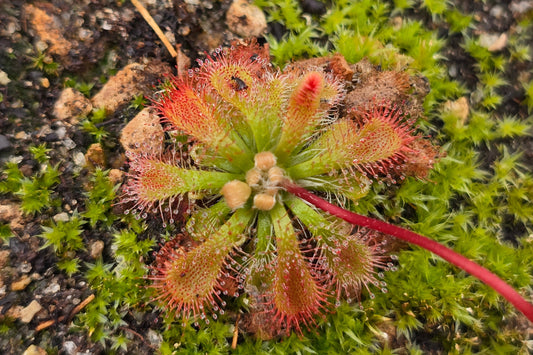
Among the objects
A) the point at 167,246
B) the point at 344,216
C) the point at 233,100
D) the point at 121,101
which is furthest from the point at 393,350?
the point at 121,101

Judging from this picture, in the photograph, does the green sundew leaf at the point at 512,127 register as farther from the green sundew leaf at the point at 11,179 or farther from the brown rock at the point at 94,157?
the green sundew leaf at the point at 11,179

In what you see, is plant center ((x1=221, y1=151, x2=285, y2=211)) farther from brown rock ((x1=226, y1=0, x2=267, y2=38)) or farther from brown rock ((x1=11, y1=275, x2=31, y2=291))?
brown rock ((x1=11, y1=275, x2=31, y2=291))

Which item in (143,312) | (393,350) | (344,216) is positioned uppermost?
(344,216)

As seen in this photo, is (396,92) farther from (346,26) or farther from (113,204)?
(113,204)

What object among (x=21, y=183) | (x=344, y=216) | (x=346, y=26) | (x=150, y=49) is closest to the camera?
(x=344, y=216)

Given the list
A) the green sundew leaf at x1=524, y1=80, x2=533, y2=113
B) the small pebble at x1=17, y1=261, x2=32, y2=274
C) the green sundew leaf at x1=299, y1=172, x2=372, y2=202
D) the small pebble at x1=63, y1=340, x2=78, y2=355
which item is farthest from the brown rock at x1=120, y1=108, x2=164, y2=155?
the green sundew leaf at x1=524, y1=80, x2=533, y2=113

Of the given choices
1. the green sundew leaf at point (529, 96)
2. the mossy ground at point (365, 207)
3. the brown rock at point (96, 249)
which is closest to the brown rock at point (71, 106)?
the mossy ground at point (365, 207)
